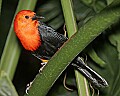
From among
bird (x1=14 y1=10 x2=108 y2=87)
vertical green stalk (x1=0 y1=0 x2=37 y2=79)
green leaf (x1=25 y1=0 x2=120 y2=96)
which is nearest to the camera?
green leaf (x1=25 y1=0 x2=120 y2=96)

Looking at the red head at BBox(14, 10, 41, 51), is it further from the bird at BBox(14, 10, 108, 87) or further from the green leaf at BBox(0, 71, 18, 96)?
the green leaf at BBox(0, 71, 18, 96)

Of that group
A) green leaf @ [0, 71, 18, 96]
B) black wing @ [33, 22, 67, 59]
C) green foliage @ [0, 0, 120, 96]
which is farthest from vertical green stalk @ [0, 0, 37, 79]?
green leaf @ [0, 71, 18, 96]

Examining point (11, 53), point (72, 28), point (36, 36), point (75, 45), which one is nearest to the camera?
point (75, 45)

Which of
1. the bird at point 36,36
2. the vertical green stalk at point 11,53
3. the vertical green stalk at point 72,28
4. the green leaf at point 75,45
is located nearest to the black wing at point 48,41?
the bird at point 36,36

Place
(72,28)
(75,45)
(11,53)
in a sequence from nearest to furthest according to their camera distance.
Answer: (75,45), (72,28), (11,53)

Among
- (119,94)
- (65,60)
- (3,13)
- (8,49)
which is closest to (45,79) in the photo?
(65,60)

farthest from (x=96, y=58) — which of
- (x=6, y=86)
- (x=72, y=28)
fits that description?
(x=6, y=86)

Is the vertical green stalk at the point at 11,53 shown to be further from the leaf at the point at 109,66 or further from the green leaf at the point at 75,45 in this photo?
the leaf at the point at 109,66

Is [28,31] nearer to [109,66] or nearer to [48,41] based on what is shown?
[48,41]
